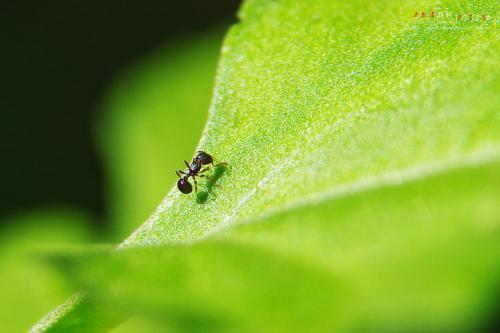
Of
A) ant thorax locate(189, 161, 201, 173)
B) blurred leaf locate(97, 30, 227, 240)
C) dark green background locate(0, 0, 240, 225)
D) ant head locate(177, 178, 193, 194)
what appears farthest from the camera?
dark green background locate(0, 0, 240, 225)

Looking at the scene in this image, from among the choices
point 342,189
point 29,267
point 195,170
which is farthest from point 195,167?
point 29,267

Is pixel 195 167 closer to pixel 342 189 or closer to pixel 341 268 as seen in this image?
pixel 342 189

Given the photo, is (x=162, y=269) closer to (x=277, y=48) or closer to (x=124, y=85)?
(x=277, y=48)

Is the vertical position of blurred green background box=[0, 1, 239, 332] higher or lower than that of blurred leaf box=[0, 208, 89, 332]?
higher

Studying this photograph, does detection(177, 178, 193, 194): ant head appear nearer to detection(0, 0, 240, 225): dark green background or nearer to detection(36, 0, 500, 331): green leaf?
detection(36, 0, 500, 331): green leaf

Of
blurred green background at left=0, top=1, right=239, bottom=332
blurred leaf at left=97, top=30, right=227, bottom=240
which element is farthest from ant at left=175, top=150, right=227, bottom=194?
blurred green background at left=0, top=1, right=239, bottom=332
